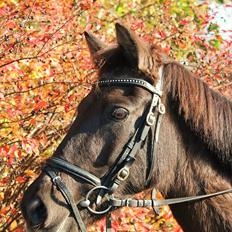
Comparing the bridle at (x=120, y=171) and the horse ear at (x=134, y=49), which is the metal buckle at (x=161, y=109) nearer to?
the bridle at (x=120, y=171)

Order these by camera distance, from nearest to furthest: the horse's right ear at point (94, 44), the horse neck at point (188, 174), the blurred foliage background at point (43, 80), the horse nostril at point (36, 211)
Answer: the horse nostril at point (36, 211), the horse neck at point (188, 174), the horse's right ear at point (94, 44), the blurred foliage background at point (43, 80)

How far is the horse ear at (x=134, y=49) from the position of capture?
393 cm

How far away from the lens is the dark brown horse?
12.9 ft

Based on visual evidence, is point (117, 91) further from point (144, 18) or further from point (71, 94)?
point (144, 18)

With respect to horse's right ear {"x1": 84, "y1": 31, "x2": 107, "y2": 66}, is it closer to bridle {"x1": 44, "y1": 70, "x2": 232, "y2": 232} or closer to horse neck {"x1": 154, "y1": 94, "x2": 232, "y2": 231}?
bridle {"x1": 44, "y1": 70, "x2": 232, "y2": 232}

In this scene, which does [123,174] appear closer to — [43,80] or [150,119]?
[150,119]

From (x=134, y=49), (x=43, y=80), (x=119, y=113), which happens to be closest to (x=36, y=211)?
(x=119, y=113)

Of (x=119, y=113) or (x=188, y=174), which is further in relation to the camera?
(x=188, y=174)

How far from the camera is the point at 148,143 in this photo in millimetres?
4027

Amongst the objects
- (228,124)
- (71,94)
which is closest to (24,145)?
(71,94)

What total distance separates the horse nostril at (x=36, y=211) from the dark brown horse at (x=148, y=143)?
0.04 meters

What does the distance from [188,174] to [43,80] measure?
2483 millimetres

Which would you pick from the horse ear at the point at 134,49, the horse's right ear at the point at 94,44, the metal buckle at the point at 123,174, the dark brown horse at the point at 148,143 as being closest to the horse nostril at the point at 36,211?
the dark brown horse at the point at 148,143

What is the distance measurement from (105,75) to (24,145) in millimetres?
1495
